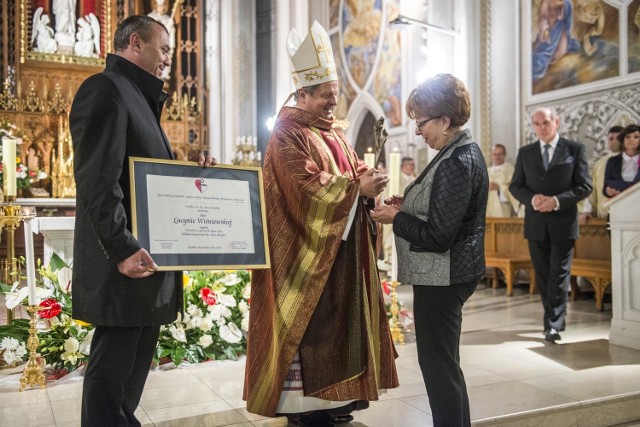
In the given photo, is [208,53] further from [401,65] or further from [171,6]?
[401,65]

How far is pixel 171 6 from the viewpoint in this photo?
35.9 feet

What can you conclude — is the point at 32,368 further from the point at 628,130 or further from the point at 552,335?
the point at 628,130

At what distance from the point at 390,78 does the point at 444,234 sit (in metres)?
9.23

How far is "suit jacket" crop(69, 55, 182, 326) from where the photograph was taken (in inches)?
71.0

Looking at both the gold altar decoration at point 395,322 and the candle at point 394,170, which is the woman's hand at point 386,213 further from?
the gold altar decoration at point 395,322

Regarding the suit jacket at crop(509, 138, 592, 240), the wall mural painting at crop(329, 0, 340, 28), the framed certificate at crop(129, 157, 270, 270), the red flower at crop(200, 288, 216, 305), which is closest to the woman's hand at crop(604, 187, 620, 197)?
the suit jacket at crop(509, 138, 592, 240)

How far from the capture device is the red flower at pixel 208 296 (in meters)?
3.89

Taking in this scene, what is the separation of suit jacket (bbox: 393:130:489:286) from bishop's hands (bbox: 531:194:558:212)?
2248mm

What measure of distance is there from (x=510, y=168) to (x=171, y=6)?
643 cm

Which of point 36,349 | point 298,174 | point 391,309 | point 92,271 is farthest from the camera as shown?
point 391,309

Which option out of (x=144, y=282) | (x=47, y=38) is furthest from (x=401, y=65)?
(x=144, y=282)

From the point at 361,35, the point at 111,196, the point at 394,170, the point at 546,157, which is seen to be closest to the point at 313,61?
the point at 111,196

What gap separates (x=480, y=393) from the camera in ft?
10.1

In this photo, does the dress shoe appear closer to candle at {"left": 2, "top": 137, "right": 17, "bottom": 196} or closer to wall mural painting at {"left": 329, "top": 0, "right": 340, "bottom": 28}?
candle at {"left": 2, "top": 137, "right": 17, "bottom": 196}
